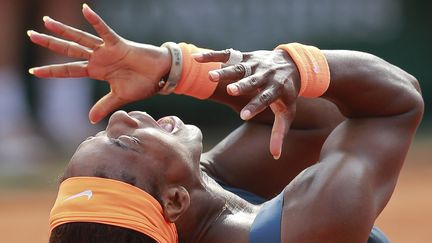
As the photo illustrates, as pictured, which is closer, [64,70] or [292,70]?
[292,70]

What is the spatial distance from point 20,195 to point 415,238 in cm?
406

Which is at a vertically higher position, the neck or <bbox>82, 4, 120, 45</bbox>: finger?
<bbox>82, 4, 120, 45</bbox>: finger

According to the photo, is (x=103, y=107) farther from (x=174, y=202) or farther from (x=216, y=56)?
(x=216, y=56)

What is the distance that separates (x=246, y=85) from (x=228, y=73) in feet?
0.32

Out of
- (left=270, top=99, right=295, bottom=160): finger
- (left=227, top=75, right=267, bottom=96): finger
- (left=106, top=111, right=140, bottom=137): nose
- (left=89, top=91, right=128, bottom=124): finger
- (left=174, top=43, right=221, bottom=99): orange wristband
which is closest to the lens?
(left=227, top=75, right=267, bottom=96): finger

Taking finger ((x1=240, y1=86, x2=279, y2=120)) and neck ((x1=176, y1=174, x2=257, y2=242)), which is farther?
neck ((x1=176, y1=174, x2=257, y2=242))

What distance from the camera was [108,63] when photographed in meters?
4.13

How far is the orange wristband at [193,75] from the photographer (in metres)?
4.25

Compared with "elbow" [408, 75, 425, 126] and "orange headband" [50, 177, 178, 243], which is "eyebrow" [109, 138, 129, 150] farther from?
"elbow" [408, 75, 425, 126]

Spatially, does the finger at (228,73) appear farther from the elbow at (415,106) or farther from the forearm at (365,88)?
→ the elbow at (415,106)

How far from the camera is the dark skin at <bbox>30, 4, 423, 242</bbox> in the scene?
12.1ft

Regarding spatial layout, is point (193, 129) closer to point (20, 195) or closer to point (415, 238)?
point (415, 238)

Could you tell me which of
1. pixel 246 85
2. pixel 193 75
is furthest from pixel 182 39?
pixel 246 85

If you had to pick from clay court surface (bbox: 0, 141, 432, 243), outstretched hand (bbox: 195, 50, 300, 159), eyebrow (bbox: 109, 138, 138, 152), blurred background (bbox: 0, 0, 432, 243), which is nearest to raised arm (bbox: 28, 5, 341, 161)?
eyebrow (bbox: 109, 138, 138, 152)
